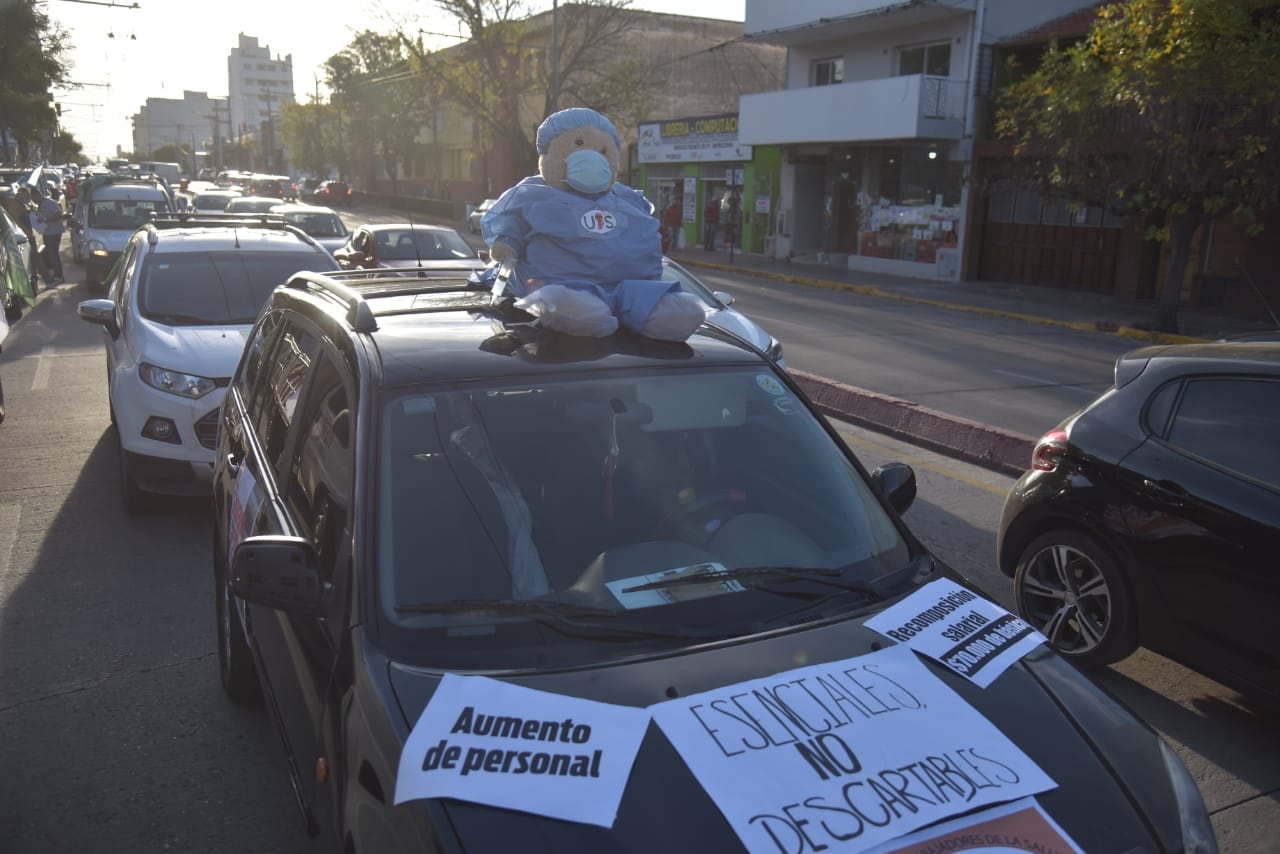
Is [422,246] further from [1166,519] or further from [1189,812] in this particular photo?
[1189,812]

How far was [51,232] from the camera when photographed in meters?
20.5

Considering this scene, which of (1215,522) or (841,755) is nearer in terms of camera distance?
(841,755)

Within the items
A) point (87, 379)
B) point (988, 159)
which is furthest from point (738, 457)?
point (988, 159)

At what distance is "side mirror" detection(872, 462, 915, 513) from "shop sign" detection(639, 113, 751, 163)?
30.9m

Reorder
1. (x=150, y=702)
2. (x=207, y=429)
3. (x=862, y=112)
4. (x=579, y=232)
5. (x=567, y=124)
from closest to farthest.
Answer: (x=579, y=232) → (x=150, y=702) → (x=567, y=124) → (x=207, y=429) → (x=862, y=112)

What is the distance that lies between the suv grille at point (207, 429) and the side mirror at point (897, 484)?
4704 mm

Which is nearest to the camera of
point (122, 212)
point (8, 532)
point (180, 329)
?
point (8, 532)

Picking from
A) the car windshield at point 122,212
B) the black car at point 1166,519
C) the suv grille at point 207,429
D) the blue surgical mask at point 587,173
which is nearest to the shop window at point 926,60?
the car windshield at point 122,212

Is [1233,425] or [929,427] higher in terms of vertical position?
[1233,425]

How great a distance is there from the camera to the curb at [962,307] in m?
18.3

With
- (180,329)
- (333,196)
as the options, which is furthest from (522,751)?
(333,196)

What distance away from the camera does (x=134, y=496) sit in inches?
273

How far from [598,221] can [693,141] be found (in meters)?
33.5

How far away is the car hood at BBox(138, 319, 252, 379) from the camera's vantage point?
6.96 metres
